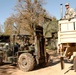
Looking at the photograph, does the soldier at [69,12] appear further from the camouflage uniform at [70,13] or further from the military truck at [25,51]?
the military truck at [25,51]

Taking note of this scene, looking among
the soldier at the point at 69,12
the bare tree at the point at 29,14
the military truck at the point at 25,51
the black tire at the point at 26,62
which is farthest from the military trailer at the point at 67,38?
the bare tree at the point at 29,14

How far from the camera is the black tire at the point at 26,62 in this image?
12.4 metres

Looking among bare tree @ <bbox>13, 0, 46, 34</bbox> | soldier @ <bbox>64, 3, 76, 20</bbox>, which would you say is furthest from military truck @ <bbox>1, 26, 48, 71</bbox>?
bare tree @ <bbox>13, 0, 46, 34</bbox>

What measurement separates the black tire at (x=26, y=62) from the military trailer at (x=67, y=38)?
6.49ft

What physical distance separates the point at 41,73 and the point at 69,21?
3453 millimetres

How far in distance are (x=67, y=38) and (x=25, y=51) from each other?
11.1 ft

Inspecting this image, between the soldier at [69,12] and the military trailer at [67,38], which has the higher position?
the soldier at [69,12]

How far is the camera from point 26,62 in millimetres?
12625

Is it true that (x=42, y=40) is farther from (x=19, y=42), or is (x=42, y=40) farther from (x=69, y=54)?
(x=69, y=54)

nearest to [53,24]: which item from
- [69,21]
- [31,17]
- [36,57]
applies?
[31,17]

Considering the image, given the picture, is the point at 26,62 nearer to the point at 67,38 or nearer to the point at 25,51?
the point at 25,51

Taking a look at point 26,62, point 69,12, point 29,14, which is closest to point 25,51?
point 26,62

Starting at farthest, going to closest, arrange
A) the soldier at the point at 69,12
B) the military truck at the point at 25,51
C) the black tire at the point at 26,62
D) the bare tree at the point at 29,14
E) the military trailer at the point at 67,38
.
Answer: the bare tree at the point at 29,14 < the military truck at the point at 25,51 < the black tire at the point at 26,62 < the soldier at the point at 69,12 < the military trailer at the point at 67,38

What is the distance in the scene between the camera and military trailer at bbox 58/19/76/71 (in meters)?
10.8
